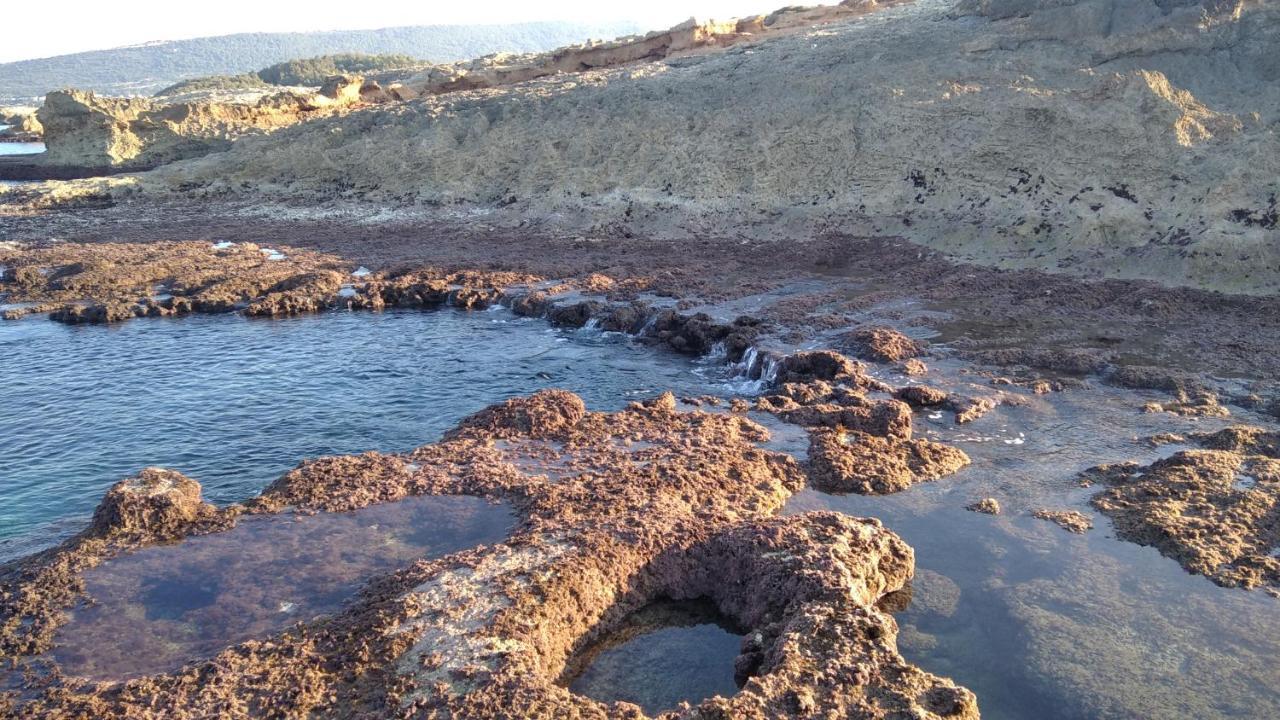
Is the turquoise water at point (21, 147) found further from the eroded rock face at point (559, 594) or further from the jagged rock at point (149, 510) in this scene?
the eroded rock face at point (559, 594)

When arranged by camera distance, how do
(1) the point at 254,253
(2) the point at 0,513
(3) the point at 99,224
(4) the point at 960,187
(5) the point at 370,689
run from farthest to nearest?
(3) the point at 99,224 < (1) the point at 254,253 < (4) the point at 960,187 < (2) the point at 0,513 < (5) the point at 370,689

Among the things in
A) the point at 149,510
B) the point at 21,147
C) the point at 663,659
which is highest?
the point at 21,147

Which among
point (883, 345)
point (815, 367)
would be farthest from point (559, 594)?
point (883, 345)

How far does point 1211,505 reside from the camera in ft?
37.2

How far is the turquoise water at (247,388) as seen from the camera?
13625 millimetres

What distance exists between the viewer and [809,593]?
9.04 meters

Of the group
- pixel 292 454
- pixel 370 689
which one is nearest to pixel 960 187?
pixel 292 454

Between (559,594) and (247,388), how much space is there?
11.1 metres

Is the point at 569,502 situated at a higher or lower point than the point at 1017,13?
lower

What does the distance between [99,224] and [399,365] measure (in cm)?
2374

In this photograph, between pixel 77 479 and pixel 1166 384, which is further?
pixel 1166 384

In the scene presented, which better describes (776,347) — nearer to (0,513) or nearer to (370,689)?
(370,689)

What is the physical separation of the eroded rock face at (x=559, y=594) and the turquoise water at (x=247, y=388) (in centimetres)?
199

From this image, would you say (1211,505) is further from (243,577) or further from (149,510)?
(149,510)
